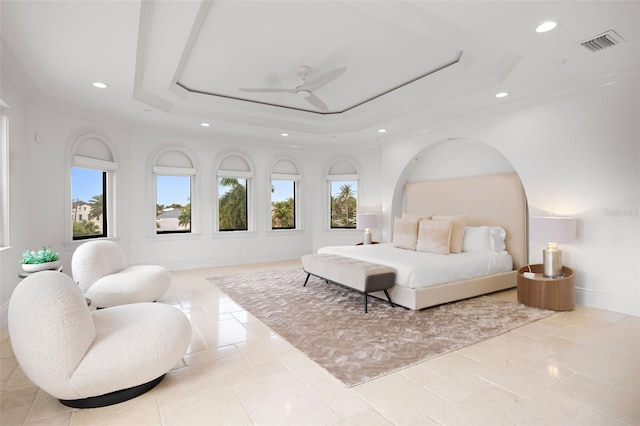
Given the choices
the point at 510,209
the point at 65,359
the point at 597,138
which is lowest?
the point at 65,359

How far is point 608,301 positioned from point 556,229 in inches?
41.2

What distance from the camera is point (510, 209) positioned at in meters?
5.12

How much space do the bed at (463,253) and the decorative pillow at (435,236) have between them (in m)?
0.13

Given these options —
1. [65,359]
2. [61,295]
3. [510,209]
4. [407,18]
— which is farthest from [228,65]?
[510,209]

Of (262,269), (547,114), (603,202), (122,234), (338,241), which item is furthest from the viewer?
(338,241)

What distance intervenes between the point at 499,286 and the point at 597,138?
218 cm

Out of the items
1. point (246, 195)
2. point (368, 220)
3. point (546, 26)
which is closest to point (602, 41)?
point (546, 26)

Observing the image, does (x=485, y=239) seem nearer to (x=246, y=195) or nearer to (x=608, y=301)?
(x=608, y=301)

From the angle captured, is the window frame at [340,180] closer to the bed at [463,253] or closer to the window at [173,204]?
the bed at [463,253]

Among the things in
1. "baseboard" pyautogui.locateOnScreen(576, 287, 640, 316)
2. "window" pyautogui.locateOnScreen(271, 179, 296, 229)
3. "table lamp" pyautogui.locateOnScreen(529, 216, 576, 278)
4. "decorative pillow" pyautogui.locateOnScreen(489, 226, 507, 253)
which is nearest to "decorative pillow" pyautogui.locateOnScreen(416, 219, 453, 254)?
"decorative pillow" pyautogui.locateOnScreen(489, 226, 507, 253)

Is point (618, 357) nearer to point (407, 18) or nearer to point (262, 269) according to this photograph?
point (407, 18)

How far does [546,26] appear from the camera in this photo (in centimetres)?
284

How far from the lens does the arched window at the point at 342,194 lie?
798cm

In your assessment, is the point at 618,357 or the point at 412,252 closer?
the point at 618,357
